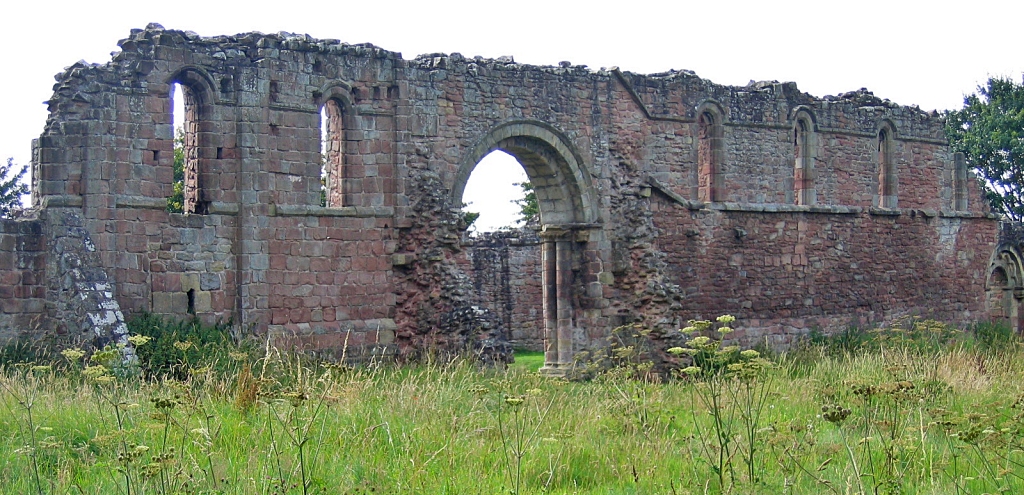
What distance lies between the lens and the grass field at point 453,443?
789cm

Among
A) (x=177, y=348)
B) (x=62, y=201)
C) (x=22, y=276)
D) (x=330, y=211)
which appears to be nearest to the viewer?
(x=177, y=348)

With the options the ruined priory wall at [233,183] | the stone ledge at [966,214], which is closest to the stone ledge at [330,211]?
the ruined priory wall at [233,183]

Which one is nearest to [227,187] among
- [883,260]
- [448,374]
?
[448,374]

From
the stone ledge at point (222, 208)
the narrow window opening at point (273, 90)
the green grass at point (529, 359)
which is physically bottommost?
the green grass at point (529, 359)

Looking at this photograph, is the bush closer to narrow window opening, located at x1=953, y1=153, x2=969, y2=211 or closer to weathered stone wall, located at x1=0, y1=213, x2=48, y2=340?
weathered stone wall, located at x1=0, y1=213, x2=48, y2=340

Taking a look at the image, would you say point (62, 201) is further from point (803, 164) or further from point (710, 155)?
point (803, 164)

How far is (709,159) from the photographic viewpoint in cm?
2091

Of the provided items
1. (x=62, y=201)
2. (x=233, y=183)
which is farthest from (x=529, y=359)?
(x=62, y=201)

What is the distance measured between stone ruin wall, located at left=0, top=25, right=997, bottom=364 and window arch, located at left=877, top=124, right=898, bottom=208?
0.32 ft

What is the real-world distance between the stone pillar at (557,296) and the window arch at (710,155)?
2.99m

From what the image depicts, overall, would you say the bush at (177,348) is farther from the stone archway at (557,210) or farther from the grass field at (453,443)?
the stone archway at (557,210)

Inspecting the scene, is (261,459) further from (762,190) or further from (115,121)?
(762,190)

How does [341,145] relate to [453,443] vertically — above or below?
above

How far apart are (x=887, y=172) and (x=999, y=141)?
44.0 ft
